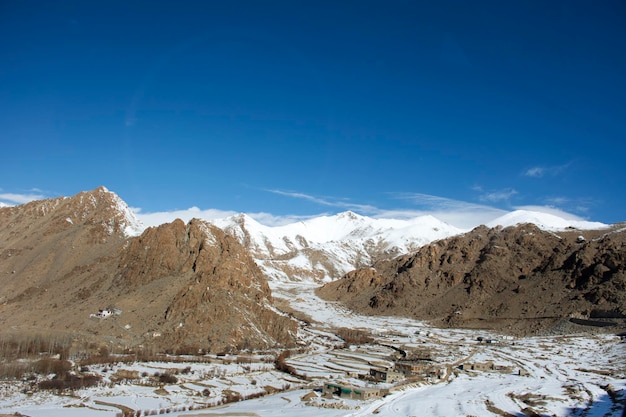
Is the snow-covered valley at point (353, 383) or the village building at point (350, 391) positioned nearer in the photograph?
the snow-covered valley at point (353, 383)

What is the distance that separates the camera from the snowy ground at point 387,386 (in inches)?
1977

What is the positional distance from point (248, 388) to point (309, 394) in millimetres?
8330

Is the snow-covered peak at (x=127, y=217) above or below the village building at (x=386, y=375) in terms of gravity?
above

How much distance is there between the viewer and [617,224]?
157 meters

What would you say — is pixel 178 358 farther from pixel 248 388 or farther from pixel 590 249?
pixel 590 249

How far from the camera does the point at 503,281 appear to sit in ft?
466

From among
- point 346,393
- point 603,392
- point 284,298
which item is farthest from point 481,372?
point 284,298

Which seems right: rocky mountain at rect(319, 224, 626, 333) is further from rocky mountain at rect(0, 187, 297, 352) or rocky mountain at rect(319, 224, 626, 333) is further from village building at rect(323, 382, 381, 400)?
village building at rect(323, 382, 381, 400)

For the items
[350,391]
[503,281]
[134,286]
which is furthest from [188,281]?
[503,281]

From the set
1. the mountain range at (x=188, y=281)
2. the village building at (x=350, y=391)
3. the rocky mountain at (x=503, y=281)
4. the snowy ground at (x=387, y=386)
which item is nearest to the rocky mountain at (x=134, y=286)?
the mountain range at (x=188, y=281)

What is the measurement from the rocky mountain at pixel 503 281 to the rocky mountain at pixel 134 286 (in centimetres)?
6081

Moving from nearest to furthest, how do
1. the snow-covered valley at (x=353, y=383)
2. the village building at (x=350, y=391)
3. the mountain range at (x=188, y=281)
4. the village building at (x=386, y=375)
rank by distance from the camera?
the snow-covered valley at (x=353, y=383), the village building at (x=350, y=391), the village building at (x=386, y=375), the mountain range at (x=188, y=281)

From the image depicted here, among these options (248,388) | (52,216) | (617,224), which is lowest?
(248,388)

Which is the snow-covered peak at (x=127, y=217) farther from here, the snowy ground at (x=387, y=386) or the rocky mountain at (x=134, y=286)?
the snowy ground at (x=387, y=386)
